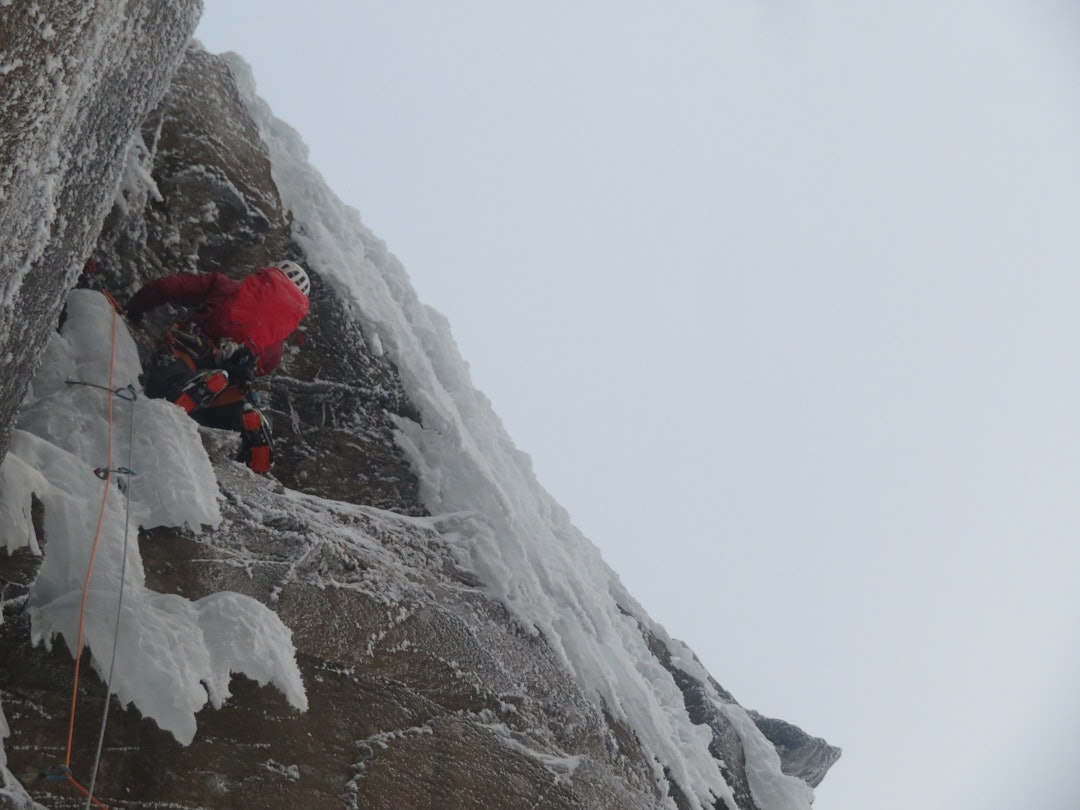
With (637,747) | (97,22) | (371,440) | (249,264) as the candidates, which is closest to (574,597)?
(637,747)

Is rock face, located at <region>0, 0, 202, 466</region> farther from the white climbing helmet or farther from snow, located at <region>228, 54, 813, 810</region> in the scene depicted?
snow, located at <region>228, 54, 813, 810</region>

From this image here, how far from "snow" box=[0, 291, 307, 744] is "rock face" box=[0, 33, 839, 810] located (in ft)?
0.46

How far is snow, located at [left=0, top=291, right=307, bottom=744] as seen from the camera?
506cm

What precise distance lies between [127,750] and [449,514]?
170 inches

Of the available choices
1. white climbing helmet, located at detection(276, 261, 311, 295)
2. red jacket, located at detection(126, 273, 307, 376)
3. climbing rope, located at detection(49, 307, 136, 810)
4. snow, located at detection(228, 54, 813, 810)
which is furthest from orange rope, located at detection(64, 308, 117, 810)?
snow, located at detection(228, 54, 813, 810)

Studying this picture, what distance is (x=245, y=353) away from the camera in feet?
25.6

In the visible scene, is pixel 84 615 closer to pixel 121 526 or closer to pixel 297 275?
pixel 121 526

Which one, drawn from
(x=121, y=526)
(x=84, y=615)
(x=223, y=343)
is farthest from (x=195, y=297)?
(x=84, y=615)

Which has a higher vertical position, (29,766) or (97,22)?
(97,22)

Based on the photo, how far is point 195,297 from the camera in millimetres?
7754

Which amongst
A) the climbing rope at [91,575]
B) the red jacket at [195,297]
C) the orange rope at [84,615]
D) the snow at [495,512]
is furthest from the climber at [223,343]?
the snow at [495,512]

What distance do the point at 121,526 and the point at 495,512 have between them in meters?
4.11

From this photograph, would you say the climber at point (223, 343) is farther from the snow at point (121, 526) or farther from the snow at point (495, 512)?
the snow at point (495, 512)

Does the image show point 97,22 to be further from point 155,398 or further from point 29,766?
point 29,766
